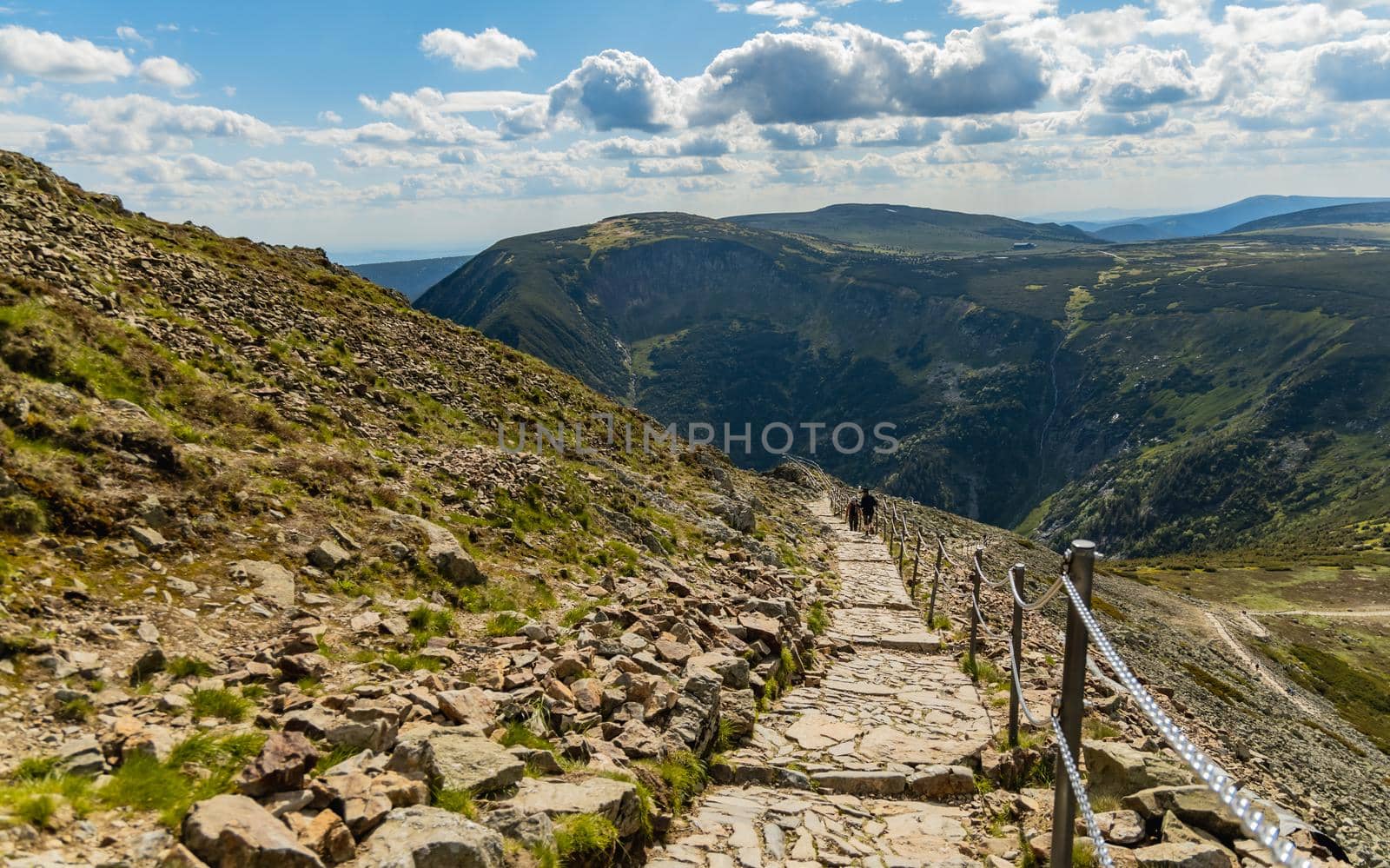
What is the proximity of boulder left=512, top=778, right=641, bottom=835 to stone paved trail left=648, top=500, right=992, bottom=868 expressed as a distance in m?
0.49

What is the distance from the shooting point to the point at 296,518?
1210 centimetres

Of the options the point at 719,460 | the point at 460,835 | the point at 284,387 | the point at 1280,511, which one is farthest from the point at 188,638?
the point at 1280,511

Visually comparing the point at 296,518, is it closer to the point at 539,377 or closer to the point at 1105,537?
the point at 539,377

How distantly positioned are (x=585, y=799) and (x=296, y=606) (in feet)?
17.8

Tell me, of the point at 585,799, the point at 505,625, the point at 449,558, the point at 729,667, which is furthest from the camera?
the point at 449,558

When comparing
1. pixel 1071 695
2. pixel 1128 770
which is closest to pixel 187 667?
pixel 1071 695

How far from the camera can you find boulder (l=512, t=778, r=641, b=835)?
643 centimetres

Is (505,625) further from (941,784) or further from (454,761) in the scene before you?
(941,784)

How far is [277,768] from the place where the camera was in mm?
5680

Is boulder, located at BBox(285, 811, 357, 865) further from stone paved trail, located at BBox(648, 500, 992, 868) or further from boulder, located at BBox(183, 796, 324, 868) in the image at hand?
stone paved trail, located at BBox(648, 500, 992, 868)

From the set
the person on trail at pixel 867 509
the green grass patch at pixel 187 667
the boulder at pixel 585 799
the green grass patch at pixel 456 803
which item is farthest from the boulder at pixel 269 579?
the person on trail at pixel 867 509

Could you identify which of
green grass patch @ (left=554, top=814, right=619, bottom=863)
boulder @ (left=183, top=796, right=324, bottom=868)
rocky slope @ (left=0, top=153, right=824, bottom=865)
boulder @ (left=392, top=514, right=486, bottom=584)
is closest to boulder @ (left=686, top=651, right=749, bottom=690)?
rocky slope @ (left=0, top=153, right=824, bottom=865)

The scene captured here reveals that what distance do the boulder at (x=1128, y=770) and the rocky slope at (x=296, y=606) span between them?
407 cm

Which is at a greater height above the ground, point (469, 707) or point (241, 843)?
point (241, 843)
